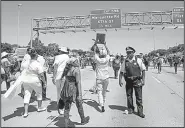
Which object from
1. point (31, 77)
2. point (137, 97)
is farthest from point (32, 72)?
point (137, 97)

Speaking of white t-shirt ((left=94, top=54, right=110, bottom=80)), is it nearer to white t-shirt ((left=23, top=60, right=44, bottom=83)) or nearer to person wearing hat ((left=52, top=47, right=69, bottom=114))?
person wearing hat ((left=52, top=47, right=69, bottom=114))

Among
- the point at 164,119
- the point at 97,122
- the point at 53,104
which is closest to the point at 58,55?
the point at 97,122

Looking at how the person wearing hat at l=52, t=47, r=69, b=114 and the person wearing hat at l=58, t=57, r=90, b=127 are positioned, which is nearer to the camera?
the person wearing hat at l=58, t=57, r=90, b=127

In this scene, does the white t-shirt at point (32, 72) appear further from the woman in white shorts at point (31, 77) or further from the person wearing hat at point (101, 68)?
the person wearing hat at point (101, 68)

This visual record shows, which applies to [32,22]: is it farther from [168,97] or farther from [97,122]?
[97,122]

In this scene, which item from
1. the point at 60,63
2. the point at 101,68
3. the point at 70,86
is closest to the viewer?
the point at 70,86

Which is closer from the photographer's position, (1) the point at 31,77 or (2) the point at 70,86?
(2) the point at 70,86

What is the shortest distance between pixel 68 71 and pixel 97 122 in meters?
1.54

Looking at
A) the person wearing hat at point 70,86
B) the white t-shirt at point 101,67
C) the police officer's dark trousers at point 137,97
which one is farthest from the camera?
the white t-shirt at point 101,67

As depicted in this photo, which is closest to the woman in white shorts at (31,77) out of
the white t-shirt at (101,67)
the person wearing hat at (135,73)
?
the white t-shirt at (101,67)

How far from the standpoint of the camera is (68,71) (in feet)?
16.3

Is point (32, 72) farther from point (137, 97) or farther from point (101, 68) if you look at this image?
point (137, 97)

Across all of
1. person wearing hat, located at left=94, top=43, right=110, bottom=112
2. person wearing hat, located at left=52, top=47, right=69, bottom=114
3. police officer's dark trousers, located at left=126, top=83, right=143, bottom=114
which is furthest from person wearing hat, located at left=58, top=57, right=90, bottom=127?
police officer's dark trousers, located at left=126, top=83, right=143, bottom=114

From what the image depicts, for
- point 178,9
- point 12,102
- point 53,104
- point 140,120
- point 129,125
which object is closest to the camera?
point 129,125
